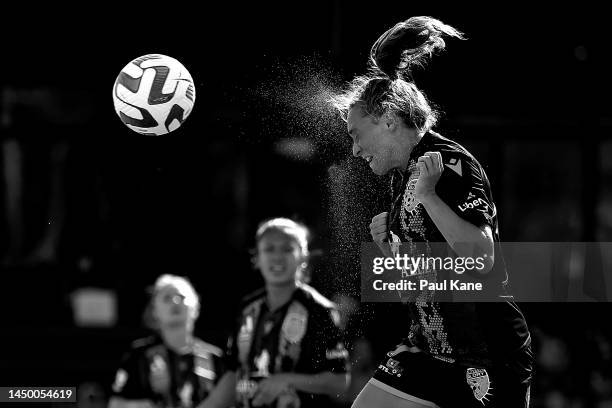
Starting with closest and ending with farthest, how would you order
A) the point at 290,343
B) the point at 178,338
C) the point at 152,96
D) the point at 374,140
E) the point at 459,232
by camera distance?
the point at 459,232
the point at 374,140
the point at 152,96
the point at 290,343
the point at 178,338

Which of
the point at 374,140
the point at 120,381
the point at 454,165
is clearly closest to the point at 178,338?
the point at 120,381

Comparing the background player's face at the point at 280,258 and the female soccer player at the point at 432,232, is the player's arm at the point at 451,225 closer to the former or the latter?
the female soccer player at the point at 432,232

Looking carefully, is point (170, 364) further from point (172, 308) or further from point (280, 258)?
point (280, 258)

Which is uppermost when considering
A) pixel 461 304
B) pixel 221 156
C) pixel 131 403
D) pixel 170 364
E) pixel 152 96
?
pixel 221 156

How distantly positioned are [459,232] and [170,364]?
321 cm

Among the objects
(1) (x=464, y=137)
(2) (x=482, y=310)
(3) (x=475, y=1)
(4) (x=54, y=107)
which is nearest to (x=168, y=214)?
(4) (x=54, y=107)

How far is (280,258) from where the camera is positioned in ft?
18.8

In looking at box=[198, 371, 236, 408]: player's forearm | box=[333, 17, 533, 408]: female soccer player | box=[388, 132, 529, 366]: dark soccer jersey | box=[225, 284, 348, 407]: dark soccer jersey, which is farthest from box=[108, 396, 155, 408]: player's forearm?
box=[388, 132, 529, 366]: dark soccer jersey

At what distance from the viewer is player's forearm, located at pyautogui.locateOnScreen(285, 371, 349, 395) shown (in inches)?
214

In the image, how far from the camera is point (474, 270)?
3.75 meters

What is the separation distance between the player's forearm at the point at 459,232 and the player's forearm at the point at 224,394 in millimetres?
2392

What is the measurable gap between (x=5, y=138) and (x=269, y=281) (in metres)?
3.69

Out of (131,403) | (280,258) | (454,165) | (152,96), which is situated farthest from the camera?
(131,403)

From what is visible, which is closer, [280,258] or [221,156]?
[280,258]
